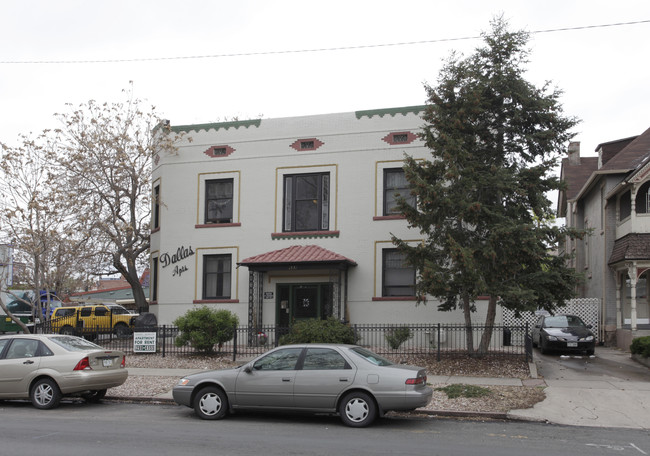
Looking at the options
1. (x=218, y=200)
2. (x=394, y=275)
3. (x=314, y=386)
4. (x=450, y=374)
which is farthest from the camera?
(x=218, y=200)

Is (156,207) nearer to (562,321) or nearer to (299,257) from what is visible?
(299,257)

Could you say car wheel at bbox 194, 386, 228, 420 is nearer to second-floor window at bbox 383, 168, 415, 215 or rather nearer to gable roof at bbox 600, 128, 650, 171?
second-floor window at bbox 383, 168, 415, 215

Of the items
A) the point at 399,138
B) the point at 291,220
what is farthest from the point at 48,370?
the point at 399,138

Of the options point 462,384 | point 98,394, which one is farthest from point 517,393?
point 98,394

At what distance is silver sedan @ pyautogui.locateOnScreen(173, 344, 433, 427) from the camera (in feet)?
34.2

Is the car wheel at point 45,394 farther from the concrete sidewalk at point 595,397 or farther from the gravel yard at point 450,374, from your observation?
the concrete sidewalk at point 595,397

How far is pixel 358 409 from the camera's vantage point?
10516 millimetres

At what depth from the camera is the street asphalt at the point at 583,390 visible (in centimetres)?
1154

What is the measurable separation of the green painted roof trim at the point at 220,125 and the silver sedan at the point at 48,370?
12.7 m

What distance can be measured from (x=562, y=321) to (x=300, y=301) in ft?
30.2

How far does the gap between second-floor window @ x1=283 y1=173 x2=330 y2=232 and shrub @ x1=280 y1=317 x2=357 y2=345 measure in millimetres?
5683

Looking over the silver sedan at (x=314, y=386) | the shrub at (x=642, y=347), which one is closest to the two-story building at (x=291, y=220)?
the shrub at (x=642, y=347)

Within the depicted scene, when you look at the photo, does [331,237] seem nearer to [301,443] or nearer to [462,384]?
[462,384]

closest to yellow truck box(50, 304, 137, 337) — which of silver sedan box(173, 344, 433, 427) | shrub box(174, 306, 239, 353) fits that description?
shrub box(174, 306, 239, 353)
